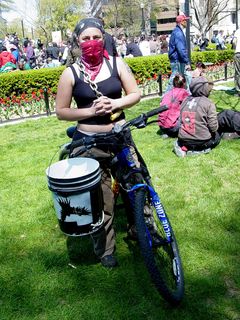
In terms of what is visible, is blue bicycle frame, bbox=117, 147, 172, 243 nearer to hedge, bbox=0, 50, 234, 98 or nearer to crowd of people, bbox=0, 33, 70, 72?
hedge, bbox=0, 50, 234, 98

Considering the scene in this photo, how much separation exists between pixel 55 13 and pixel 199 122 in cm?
6405

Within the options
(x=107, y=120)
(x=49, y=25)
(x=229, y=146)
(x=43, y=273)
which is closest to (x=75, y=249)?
(x=43, y=273)

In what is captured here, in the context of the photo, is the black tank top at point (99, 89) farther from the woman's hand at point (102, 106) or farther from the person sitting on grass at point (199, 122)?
the person sitting on grass at point (199, 122)

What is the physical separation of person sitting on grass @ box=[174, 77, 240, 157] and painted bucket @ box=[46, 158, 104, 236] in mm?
2982

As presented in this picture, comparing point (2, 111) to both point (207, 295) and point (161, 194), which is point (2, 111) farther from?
point (207, 295)

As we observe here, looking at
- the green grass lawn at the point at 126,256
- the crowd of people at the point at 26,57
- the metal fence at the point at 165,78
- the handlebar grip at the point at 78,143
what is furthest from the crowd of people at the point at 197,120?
the crowd of people at the point at 26,57

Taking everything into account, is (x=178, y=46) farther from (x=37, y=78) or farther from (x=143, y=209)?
(x=143, y=209)

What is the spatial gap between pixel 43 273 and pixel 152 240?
103 centimetres

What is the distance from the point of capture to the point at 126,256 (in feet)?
11.4

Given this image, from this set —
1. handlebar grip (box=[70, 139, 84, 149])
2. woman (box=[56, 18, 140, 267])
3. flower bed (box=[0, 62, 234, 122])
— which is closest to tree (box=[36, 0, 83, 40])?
flower bed (box=[0, 62, 234, 122])

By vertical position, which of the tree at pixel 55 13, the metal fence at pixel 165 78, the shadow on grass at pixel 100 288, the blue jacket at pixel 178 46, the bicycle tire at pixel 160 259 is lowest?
the shadow on grass at pixel 100 288

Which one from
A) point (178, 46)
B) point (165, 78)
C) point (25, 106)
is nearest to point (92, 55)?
point (178, 46)

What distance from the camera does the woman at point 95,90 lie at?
113 inches

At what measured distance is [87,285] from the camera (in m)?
3.13
